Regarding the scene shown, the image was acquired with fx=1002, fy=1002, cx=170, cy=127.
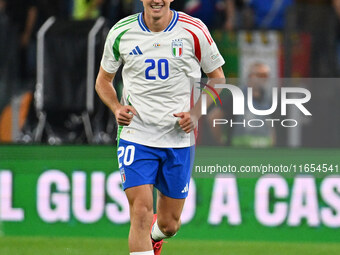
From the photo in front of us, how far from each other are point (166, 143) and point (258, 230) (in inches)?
118

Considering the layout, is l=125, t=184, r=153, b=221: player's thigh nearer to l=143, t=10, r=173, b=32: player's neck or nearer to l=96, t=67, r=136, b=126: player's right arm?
l=96, t=67, r=136, b=126: player's right arm

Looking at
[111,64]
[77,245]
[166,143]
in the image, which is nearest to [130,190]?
[166,143]

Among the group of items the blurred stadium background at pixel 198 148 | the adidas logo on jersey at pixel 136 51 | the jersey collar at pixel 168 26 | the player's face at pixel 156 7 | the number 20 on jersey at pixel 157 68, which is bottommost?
the blurred stadium background at pixel 198 148

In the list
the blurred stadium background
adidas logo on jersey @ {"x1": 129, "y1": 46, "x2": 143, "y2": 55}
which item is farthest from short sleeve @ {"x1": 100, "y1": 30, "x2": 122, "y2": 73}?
the blurred stadium background

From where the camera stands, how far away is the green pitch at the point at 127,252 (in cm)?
921

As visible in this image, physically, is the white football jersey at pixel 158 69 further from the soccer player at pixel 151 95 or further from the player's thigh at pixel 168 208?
the player's thigh at pixel 168 208

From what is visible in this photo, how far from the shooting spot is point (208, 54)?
24.2 feet

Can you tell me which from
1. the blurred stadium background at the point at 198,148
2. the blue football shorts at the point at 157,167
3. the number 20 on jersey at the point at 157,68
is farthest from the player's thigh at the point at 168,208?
the blurred stadium background at the point at 198,148

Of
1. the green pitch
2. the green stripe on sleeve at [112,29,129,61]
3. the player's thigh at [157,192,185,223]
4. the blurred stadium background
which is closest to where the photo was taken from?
the green stripe on sleeve at [112,29,129,61]

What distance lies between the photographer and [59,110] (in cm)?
1008

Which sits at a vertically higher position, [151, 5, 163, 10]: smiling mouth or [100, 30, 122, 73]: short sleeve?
[151, 5, 163, 10]: smiling mouth

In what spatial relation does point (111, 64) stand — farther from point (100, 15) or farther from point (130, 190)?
point (100, 15)

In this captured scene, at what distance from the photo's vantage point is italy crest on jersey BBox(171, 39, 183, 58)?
7250 millimetres

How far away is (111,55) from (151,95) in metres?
0.45
